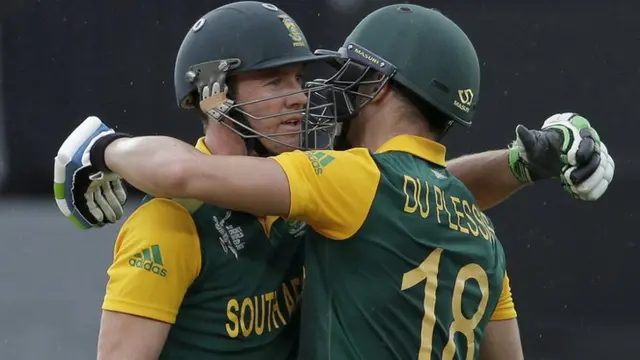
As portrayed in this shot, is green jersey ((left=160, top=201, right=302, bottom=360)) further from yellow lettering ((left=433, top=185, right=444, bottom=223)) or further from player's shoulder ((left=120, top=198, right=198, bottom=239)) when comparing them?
yellow lettering ((left=433, top=185, right=444, bottom=223))

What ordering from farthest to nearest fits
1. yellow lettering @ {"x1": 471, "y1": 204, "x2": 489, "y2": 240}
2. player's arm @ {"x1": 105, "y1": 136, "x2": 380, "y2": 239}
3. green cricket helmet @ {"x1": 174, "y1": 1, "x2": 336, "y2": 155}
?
yellow lettering @ {"x1": 471, "y1": 204, "x2": 489, "y2": 240}
green cricket helmet @ {"x1": 174, "y1": 1, "x2": 336, "y2": 155}
player's arm @ {"x1": 105, "y1": 136, "x2": 380, "y2": 239}

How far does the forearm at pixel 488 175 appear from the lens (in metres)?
3.16

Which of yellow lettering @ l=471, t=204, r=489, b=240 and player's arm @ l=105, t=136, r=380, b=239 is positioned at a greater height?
player's arm @ l=105, t=136, r=380, b=239

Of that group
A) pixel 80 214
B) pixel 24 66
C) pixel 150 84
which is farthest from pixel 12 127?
pixel 80 214

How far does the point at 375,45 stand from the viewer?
2701mm

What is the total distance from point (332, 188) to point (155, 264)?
1.26 feet

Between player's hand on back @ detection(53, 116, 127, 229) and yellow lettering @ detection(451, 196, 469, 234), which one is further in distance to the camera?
yellow lettering @ detection(451, 196, 469, 234)

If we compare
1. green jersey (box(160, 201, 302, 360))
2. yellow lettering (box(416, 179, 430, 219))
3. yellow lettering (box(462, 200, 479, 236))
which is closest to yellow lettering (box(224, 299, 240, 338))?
green jersey (box(160, 201, 302, 360))

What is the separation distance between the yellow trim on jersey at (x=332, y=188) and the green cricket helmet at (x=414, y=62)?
0.23 m

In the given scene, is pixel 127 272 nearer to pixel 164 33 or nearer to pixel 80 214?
pixel 80 214

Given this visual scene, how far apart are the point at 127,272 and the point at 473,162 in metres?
1.18

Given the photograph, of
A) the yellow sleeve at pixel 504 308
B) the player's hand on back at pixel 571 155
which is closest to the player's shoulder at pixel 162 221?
the player's hand on back at pixel 571 155

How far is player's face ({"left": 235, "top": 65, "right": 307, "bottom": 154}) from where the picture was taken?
261cm

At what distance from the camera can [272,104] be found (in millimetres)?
2617
